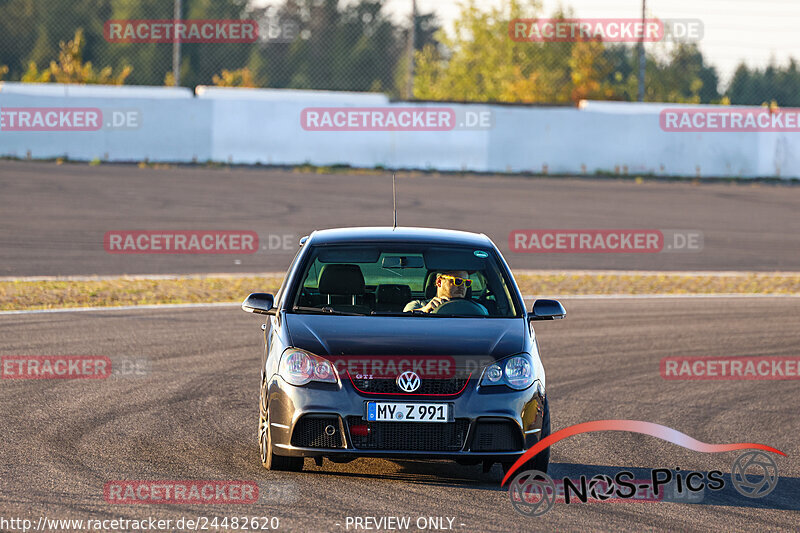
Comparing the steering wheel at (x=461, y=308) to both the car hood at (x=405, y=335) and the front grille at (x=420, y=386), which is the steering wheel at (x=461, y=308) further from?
the front grille at (x=420, y=386)

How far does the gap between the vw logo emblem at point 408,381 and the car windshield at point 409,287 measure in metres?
0.95

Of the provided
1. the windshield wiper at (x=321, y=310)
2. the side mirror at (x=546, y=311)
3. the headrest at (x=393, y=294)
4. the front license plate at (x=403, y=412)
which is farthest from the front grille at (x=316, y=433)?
the side mirror at (x=546, y=311)

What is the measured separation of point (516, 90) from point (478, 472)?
57450mm

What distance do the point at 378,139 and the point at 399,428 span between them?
2488cm

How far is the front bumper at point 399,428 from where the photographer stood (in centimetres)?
668

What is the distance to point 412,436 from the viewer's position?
6.70 meters

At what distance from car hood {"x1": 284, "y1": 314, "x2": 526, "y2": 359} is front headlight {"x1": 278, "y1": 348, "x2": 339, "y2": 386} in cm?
5
